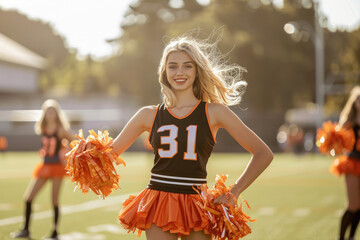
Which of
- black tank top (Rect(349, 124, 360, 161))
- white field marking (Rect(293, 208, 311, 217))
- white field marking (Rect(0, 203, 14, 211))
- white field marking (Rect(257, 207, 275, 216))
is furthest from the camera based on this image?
white field marking (Rect(0, 203, 14, 211))

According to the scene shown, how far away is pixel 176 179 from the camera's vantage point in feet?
11.8

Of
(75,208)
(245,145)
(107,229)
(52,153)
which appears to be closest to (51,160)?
(52,153)

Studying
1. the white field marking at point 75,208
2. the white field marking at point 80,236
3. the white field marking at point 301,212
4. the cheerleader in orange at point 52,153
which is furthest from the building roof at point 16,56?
the white field marking at point 80,236

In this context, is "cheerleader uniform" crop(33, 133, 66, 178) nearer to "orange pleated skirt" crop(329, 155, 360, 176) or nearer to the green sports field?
the green sports field

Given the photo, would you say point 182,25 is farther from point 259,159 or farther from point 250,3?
point 259,159

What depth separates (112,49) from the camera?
178 ft

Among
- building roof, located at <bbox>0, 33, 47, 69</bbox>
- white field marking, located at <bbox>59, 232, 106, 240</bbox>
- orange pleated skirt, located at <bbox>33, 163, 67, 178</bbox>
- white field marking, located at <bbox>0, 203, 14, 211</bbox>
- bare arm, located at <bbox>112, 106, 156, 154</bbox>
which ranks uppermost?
building roof, located at <bbox>0, 33, 47, 69</bbox>

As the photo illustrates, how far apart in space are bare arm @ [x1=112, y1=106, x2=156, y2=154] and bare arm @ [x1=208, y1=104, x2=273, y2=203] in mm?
436

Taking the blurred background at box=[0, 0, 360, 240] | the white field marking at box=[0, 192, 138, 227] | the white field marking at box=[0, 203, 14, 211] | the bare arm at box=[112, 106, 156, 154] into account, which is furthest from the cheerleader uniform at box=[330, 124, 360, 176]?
the blurred background at box=[0, 0, 360, 240]

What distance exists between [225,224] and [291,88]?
42478 millimetres

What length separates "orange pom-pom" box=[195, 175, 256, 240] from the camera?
3.47 m

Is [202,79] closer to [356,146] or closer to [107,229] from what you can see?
[356,146]

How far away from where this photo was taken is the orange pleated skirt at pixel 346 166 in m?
6.57

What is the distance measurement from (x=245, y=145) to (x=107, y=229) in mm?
4798
